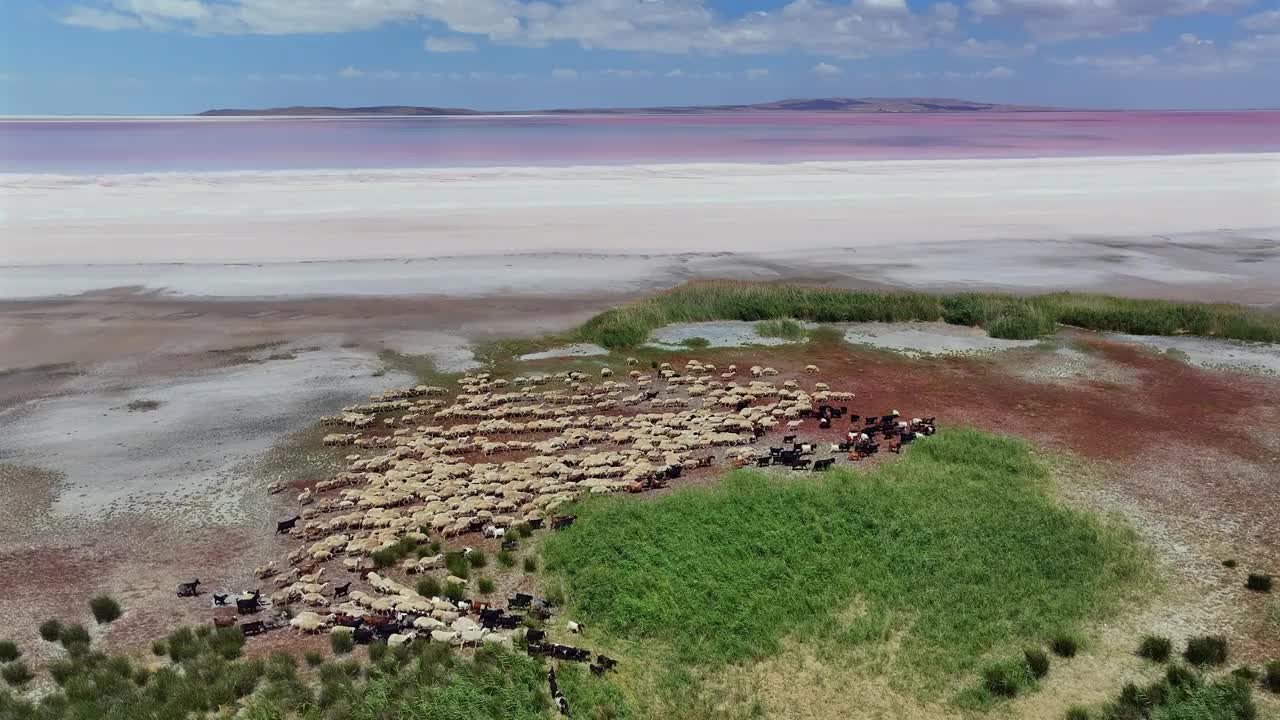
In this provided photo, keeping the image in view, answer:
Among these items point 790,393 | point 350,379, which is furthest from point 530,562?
point 350,379

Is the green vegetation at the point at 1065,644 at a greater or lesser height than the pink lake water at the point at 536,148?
lesser

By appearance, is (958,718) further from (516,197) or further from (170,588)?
(516,197)

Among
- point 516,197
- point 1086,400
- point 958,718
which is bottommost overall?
point 958,718

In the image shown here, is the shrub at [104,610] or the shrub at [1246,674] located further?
the shrub at [104,610]

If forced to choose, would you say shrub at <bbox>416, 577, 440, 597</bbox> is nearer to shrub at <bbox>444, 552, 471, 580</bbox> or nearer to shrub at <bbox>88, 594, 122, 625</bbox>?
shrub at <bbox>444, 552, 471, 580</bbox>

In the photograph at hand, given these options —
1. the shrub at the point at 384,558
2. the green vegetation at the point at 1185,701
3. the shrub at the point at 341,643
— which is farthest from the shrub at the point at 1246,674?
the shrub at the point at 384,558

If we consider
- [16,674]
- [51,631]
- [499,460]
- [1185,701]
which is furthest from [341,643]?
[1185,701]

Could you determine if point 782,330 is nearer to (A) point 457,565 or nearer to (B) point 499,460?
(B) point 499,460

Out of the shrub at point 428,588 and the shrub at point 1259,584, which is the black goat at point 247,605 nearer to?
the shrub at point 428,588
